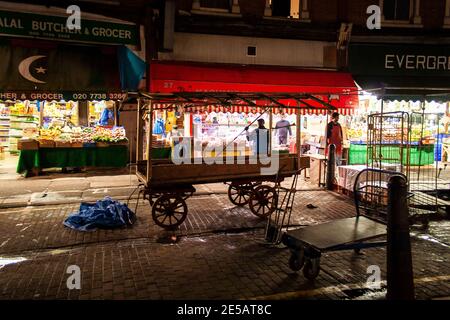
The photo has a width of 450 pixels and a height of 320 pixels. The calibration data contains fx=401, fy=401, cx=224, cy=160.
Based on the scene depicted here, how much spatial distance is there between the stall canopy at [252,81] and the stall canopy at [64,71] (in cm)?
113

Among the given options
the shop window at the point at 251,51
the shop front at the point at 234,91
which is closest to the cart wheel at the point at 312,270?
the shop front at the point at 234,91

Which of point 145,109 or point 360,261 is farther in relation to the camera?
point 145,109

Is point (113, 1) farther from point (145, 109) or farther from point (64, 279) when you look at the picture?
point (64, 279)

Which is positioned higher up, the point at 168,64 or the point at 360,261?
the point at 168,64

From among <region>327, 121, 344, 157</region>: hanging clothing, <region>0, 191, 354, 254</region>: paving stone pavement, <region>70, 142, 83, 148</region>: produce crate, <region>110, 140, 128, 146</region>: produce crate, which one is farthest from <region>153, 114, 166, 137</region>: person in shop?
<region>327, 121, 344, 157</region>: hanging clothing

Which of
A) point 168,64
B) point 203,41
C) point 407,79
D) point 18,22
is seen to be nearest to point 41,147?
point 18,22

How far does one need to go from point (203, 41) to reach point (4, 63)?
596 centimetres

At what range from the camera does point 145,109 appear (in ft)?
30.8

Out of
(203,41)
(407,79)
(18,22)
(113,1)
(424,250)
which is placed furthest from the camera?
(407,79)

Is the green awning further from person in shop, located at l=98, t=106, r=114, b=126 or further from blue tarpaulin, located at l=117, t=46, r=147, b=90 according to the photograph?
person in shop, located at l=98, t=106, r=114, b=126

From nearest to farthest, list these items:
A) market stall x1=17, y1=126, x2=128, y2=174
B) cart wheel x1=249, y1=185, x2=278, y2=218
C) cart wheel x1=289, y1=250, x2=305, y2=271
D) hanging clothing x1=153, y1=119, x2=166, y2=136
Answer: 1. cart wheel x1=289, y1=250, x2=305, y2=271
2. cart wheel x1=249, y1=185, x2=278, y2=218
3. market stall x1=17, y1=126, x2=128, y2=174
4. hanging clothing x1=153, y1=119, x2=166, y2=136

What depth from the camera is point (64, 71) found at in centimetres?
1212

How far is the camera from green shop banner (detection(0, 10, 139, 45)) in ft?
36.4

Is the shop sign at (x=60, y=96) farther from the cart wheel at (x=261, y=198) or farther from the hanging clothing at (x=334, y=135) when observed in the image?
the hanging clothing at (x=334, y=135)
